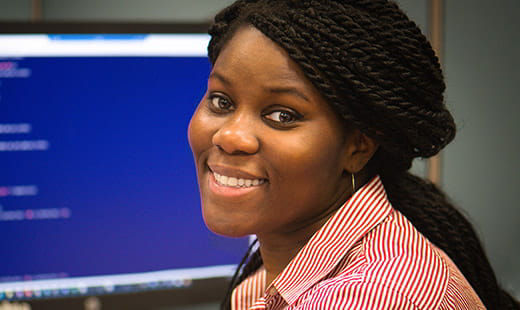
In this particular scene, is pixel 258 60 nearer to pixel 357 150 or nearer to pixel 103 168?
pixel 357 150

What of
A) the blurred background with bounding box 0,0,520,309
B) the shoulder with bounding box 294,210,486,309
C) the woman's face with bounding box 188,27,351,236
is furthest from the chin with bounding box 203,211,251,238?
the blurred background with bounding box 0,0,520,309

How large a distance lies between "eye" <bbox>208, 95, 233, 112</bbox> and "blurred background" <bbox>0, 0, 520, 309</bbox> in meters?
0.48

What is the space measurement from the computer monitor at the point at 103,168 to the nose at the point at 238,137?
42cm

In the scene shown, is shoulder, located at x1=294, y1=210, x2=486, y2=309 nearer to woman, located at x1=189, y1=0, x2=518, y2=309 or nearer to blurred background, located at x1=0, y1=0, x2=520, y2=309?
woman, located at x1=189, y1=0, x2=518, y2=309

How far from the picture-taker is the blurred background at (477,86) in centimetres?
114

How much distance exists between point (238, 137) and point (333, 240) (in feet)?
0.56

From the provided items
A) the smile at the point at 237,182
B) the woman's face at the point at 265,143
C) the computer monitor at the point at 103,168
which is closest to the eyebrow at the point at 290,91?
the woman's face at the point at 265,143

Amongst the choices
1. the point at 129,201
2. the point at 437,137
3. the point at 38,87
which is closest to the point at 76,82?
the point at 38,87

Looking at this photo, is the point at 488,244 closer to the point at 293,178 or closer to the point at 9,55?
the point at 293,178

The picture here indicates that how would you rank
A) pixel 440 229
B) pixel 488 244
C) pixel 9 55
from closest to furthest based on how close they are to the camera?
pixel 440 229, pixel 9 55, pixel 488 244

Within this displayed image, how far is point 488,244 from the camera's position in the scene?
1.18 m

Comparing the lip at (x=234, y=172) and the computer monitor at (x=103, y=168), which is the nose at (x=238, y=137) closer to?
the lip at (x=234, y=172)

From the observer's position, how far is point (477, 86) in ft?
3.79

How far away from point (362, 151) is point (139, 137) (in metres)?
0.49
